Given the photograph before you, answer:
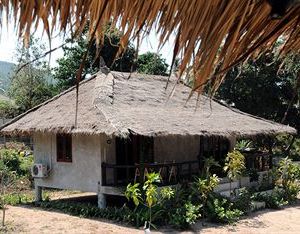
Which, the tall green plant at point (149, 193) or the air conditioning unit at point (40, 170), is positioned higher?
the air conditioning unit at point (40, 170)

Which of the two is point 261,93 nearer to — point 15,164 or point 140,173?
point 15,164

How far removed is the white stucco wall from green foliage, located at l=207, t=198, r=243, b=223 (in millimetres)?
3208

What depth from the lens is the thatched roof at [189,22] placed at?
1.70 metres

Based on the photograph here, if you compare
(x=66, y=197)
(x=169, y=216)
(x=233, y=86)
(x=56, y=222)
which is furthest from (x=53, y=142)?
(x=233, y=86)

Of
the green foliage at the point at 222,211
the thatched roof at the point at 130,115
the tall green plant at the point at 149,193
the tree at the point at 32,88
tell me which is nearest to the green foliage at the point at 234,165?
the thatched roof at the point at 130,115

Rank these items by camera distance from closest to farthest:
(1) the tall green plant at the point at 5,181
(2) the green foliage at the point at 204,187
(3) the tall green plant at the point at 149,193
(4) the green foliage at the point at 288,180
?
(3) the tall green plant at the point at 149,193
(2) the green foliage at the point at 204,187
(1) the tall green plant at the point at 5,181
(4) the green foliage at the point at 288,180

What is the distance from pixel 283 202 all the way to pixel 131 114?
553 centimetres

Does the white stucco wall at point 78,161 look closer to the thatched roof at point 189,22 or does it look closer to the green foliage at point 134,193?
the green foliage at point 134,193

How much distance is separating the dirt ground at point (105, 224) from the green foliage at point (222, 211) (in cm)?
23

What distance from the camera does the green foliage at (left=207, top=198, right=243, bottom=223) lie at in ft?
39.5

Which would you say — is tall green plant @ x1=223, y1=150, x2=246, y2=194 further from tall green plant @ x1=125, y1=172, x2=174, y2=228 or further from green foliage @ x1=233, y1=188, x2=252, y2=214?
tall green plant @ x1=125, y1=172, x2=174, y2=228

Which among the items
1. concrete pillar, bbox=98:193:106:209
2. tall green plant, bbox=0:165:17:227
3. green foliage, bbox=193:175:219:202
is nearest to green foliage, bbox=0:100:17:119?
tall green plant, bbox=0:165:17:227

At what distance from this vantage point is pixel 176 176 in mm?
14039

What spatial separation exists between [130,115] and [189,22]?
1142 centimetres
